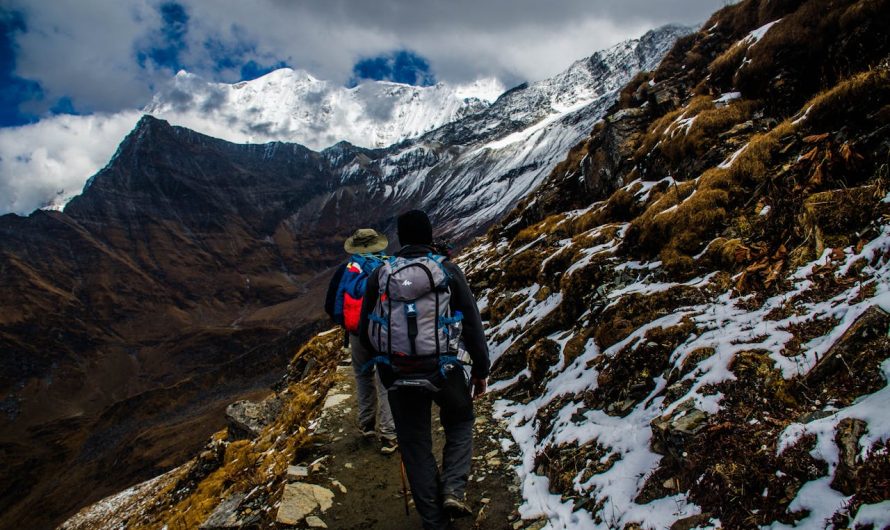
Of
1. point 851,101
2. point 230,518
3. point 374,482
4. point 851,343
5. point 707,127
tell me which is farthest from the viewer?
point 707,127

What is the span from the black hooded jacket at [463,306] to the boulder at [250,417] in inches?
441

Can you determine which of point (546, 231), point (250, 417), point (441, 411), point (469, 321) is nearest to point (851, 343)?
point (469, 321)

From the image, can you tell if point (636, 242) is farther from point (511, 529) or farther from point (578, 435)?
point (511, 529)

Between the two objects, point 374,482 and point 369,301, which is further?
point 374,482

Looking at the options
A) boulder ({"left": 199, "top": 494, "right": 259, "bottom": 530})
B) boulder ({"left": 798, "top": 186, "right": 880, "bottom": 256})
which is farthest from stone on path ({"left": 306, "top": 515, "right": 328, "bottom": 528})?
boulder ({"left": 798, "top": 186, "right": 880, "bottom": 256})

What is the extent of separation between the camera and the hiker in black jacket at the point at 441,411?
4.91 meters

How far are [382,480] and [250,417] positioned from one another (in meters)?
10.0

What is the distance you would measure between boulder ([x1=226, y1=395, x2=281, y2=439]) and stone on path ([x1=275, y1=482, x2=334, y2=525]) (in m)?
8.32

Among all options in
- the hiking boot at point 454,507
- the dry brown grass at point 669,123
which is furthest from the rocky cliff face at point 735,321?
the hiking boot at point 454,507

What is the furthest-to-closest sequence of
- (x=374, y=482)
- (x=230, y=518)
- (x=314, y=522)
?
(x=374, y=482), (x=230, y=518), (x=314, y=522)

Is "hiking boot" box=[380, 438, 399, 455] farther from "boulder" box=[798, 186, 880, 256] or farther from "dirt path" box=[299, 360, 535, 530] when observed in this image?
"boulder" box=[798, 186, 880, 256]

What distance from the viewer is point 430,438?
5.02m

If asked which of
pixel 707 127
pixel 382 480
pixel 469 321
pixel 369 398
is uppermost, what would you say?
pixel 707 127

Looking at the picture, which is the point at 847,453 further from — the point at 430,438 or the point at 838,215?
the point at 838,215
